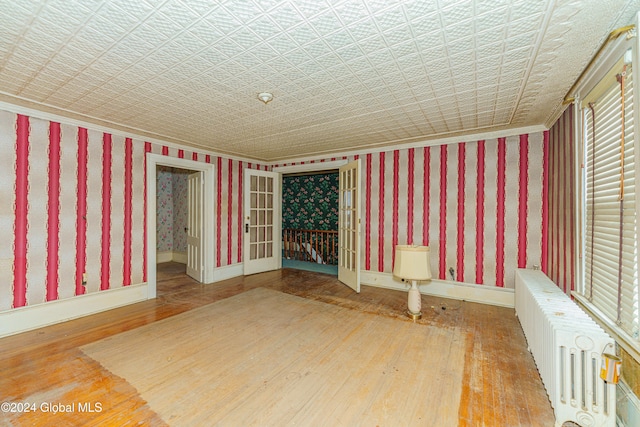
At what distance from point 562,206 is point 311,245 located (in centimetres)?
525

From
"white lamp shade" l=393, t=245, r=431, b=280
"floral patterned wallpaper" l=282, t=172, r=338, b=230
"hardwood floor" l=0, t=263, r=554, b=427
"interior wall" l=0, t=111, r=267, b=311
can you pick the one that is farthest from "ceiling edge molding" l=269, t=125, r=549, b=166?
"interior wall" l=0, t=111, r=267, b=311

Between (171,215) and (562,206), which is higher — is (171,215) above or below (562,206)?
below

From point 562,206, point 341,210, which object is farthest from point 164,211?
point 562,206

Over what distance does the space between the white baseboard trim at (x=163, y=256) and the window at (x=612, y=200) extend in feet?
25.3

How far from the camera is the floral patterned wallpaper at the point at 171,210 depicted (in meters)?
6.98

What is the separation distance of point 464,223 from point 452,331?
5.65ft

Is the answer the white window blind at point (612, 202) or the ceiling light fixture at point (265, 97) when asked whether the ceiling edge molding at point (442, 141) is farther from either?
the ceiling light fixture at point (265, 97)

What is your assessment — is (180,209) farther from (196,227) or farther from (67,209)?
(67,209)

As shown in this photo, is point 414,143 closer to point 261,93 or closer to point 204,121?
point 261,93

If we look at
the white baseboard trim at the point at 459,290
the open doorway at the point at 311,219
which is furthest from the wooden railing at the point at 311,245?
the white baseboard trim at the point at 459,290

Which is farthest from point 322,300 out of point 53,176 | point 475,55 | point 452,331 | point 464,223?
point 53,176

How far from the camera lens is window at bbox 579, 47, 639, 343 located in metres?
1.61

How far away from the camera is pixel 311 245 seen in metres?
7.24

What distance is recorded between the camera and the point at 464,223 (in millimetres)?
4074
